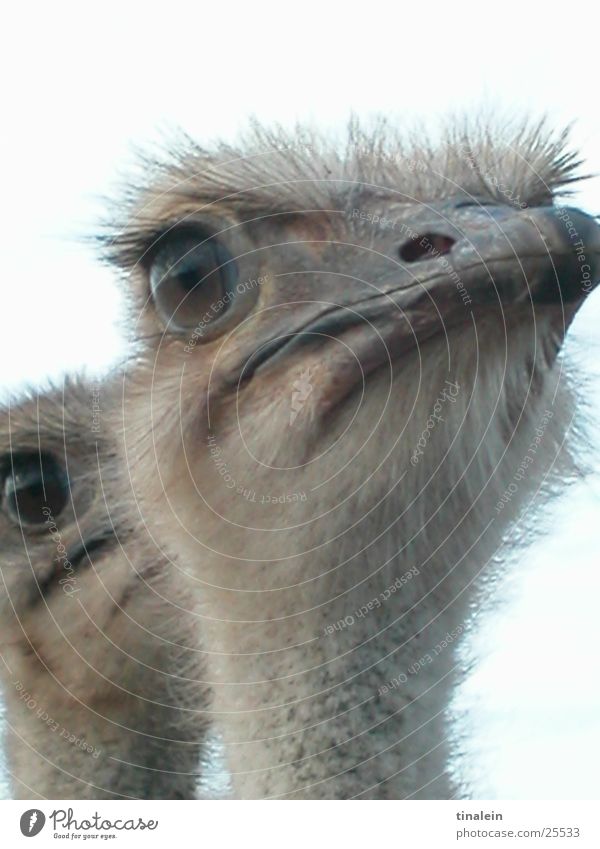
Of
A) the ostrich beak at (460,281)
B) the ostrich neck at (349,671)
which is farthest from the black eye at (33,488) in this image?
the ostrich beak at (460,281)

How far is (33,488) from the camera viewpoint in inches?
109

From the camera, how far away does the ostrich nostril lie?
1.74 m

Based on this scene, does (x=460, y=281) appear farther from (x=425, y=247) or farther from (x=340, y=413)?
(x=340, y=413)

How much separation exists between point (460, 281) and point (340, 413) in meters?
0.26

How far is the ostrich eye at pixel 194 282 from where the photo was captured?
195 cm

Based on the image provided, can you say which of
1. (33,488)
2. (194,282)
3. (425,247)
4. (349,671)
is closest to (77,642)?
(33,488)

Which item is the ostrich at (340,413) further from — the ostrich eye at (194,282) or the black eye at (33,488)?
the black eye at (33,488)

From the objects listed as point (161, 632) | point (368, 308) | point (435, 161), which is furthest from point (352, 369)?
point (161, 632)

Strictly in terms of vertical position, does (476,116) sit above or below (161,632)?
above

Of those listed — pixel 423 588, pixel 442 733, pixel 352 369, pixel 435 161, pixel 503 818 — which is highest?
pixel 435 161

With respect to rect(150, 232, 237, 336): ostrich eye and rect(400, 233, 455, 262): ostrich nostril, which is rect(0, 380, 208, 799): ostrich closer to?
rect(150, 232, 237, 336): ostrich eye

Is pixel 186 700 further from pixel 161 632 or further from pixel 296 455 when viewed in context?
pixel 296 455

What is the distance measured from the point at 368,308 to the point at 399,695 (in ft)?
1.91

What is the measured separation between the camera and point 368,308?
70.3 inches
